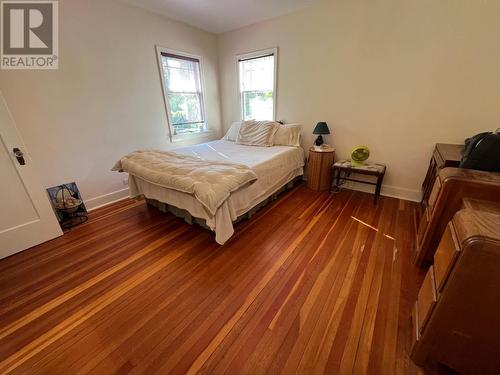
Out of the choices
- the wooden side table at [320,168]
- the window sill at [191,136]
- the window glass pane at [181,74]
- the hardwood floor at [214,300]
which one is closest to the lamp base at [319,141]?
the wooden side table at [320,168]

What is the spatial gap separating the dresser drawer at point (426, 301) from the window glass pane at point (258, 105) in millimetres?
3245

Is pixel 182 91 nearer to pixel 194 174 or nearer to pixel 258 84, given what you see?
pixel 258 84

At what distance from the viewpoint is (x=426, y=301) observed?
1045 mm

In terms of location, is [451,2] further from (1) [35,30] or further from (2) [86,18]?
(1) [35,30]

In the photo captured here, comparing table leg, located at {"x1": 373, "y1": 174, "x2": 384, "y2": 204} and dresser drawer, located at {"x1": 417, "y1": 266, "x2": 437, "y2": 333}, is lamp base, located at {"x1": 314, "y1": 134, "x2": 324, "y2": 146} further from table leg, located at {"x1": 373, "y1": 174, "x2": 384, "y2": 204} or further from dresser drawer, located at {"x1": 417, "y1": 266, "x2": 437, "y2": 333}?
dresser drawer, located at {"x1": 417, "y1": 266, "x2": 437, "y2": 333}

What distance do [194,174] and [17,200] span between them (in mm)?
1726

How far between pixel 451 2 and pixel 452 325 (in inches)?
118

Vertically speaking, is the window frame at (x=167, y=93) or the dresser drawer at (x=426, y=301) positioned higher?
the window frame at (x=167, y=93)

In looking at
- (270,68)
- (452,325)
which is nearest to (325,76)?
(270,68)

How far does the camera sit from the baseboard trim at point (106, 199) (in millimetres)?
2766

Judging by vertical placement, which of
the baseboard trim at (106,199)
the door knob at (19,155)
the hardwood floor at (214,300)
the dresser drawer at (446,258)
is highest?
the door knob at (19,155)

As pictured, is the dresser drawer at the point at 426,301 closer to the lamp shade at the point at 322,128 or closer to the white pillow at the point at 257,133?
the lamp shade at the point at 322,128

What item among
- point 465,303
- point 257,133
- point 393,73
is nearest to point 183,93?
point 257,133

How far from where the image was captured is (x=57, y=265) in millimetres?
1818
